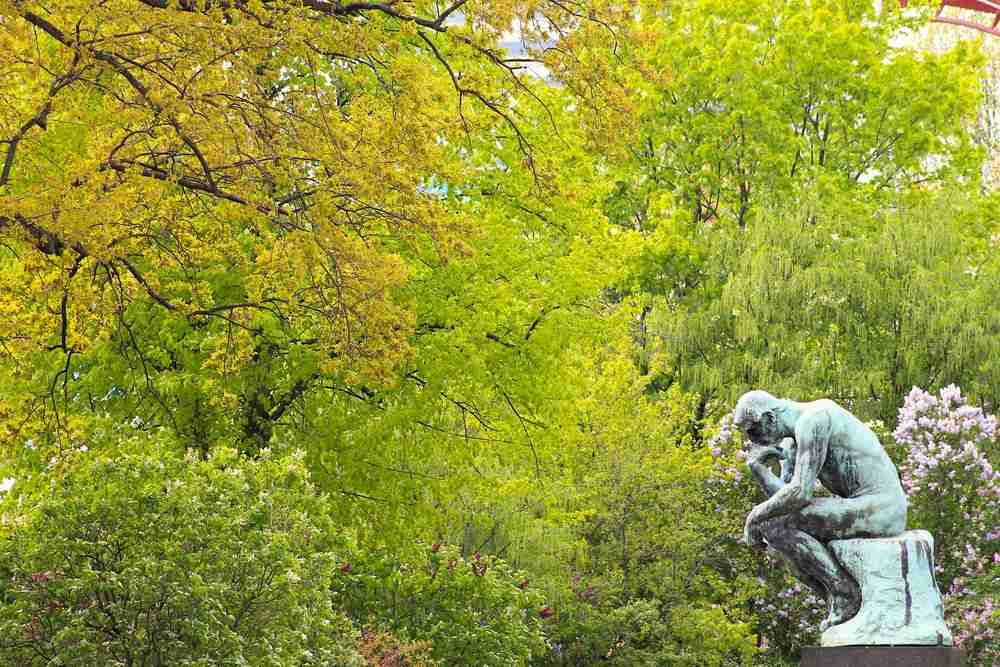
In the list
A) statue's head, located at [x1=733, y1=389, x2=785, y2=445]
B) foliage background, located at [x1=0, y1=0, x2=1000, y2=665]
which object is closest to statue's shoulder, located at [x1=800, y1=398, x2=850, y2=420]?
statue's head, located at [x1=733, y1=389, x2=785, y2=445]

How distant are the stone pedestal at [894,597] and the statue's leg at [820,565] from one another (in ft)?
0.33

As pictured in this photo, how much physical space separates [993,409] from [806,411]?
16.1 meters

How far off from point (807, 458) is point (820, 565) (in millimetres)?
802

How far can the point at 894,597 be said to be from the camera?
10.6 m

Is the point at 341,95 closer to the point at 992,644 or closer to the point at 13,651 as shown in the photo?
the point at 13,651

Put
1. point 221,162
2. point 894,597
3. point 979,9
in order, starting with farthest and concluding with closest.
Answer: point 979,9, point 221,162, point 894,597

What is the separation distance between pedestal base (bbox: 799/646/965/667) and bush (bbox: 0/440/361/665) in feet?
11.6

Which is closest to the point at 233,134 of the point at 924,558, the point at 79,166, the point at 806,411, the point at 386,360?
the point at 79,166

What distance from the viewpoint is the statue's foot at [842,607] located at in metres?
10.8

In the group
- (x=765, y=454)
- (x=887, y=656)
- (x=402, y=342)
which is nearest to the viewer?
(x=887, y=656)

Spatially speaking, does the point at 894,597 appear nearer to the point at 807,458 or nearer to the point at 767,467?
the point at 807,458

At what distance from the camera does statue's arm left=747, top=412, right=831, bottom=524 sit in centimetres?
1069

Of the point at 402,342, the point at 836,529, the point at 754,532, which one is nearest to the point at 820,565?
the point at 836,529

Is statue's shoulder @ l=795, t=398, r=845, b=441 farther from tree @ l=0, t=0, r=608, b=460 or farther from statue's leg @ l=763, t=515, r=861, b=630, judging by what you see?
tree @ l=0, t=0, r=608, b=460
